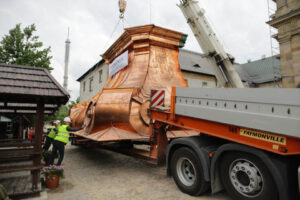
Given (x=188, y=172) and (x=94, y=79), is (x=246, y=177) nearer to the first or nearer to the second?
(x=188, y=172)

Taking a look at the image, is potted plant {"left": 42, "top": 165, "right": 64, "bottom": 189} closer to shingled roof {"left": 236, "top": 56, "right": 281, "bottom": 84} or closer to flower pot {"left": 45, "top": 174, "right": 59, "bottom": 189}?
flower pot {"left": 45, "top": 174, "right": 59, "bottom": 189}

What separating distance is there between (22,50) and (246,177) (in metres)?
17.5

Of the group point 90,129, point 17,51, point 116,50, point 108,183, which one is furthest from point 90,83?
point 108,183

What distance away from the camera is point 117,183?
16.9 feet

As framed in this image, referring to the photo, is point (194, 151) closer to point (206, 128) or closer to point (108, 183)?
point (206, 128)

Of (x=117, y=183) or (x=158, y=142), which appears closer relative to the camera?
(x=117, y=183)

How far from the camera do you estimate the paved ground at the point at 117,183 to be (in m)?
4.27

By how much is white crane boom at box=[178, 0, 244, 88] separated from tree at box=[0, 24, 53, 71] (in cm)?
1172

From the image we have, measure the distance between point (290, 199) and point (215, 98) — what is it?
6.21ft

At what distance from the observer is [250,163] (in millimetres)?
3264

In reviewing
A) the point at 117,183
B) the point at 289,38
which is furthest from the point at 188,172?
the point at 289,38

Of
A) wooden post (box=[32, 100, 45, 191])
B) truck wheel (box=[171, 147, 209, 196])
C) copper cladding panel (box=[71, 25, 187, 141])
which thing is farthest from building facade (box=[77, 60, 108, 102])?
truck wheel (box=[171, 147, 209, 196])

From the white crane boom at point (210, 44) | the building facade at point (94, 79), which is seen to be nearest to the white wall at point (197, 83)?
the building facade at point (94, 79)

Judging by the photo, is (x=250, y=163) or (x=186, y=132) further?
(x=186, y=132)
